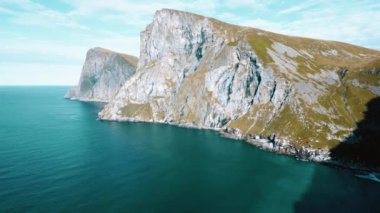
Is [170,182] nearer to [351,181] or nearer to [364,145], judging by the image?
[351,181]

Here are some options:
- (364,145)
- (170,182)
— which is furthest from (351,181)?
(170,182)

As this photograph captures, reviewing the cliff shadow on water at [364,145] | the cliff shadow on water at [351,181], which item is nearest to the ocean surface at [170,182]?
the cliff shadow on water at [351,181]

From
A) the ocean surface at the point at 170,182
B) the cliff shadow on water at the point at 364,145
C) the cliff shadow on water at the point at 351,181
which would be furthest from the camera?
the cliff shadow on water at the point at 364,145

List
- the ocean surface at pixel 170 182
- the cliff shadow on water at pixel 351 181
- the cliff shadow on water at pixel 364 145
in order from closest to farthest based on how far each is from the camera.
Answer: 1. the ocean surface at pixel 170 182
2. the cliff shadow on water at pixel 351 181
3. the cliff shadow on water at pixel 364 145

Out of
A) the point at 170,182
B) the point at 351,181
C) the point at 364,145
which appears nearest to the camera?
the point at 170,182

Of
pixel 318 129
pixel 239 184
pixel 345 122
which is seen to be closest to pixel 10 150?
pixel 239 184

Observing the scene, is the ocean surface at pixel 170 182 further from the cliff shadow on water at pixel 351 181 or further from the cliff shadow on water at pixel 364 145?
the cliff shadow on water at pixel 364 145
